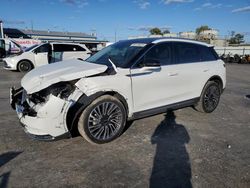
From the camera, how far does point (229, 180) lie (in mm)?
2953

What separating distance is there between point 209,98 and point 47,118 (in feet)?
12.7

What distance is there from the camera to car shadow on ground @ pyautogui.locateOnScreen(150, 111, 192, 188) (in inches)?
115

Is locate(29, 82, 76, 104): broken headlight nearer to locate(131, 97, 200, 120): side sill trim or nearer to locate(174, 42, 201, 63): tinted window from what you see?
locate(131, 97, 200, 120): side sill trim

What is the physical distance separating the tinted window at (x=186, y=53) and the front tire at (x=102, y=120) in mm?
1781

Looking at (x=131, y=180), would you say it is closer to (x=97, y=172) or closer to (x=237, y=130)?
(x=97, y=172)

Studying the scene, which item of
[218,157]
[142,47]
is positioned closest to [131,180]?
[218,157]

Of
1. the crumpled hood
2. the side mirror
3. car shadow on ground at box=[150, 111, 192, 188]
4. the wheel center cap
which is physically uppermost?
the side mirror

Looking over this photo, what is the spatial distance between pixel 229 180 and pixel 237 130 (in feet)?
6.49

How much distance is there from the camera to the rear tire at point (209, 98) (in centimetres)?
544

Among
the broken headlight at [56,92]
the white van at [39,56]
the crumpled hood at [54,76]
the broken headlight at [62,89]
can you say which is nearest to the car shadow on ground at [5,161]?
the broken headlight at [56,92]

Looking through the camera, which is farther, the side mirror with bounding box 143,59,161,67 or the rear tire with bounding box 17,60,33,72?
the rear tire with bounding box 17,60,33,72

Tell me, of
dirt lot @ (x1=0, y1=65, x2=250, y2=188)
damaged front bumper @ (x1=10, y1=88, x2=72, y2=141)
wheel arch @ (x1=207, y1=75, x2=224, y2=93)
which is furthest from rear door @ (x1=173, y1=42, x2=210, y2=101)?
damaged front bumper @ (x1=10, y1=88, x2=72, y2=141)

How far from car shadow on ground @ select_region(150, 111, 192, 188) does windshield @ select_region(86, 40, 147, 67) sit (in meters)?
1.52

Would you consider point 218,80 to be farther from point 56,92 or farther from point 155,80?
point 56,92
